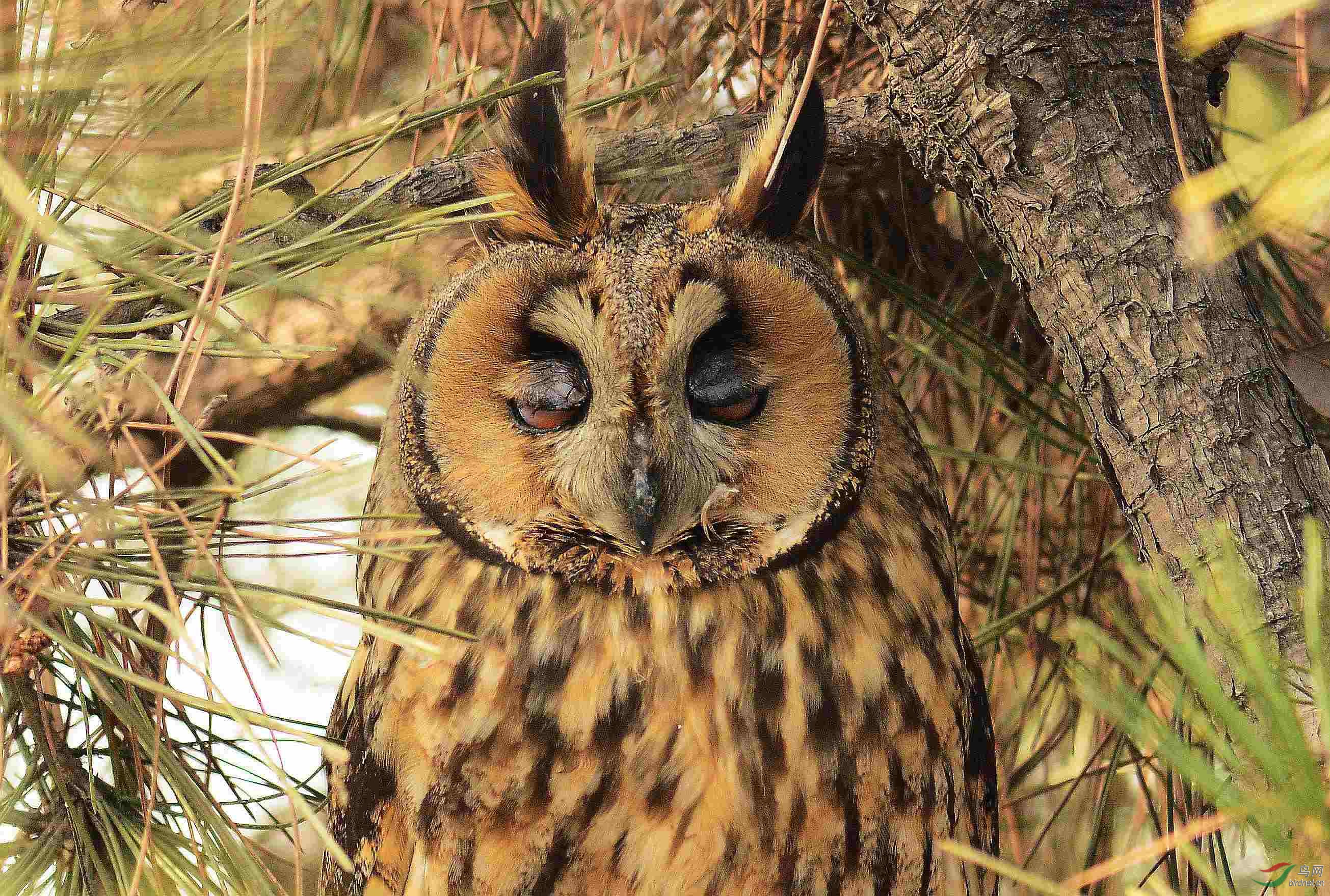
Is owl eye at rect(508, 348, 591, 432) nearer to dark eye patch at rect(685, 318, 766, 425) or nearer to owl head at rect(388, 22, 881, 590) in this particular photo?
owl head at rect(388, 22, 881, 590)

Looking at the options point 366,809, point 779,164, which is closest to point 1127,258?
point 779,164

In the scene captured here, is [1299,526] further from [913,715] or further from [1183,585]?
[913,715]

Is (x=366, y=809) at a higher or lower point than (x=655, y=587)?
lower

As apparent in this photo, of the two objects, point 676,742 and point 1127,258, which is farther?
point 676,742

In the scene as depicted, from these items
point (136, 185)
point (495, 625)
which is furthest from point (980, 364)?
point (136, 185)

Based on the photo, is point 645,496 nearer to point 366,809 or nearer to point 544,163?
point 544,163

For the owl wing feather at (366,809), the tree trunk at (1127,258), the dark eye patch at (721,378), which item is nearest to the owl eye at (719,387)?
the dark eye patch at (721,378)

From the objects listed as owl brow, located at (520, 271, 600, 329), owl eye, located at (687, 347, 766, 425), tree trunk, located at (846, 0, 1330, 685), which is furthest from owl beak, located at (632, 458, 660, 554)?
tree trunk, located at (846, 0, 1330, 685)

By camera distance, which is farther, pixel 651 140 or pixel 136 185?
pixel 651 140
